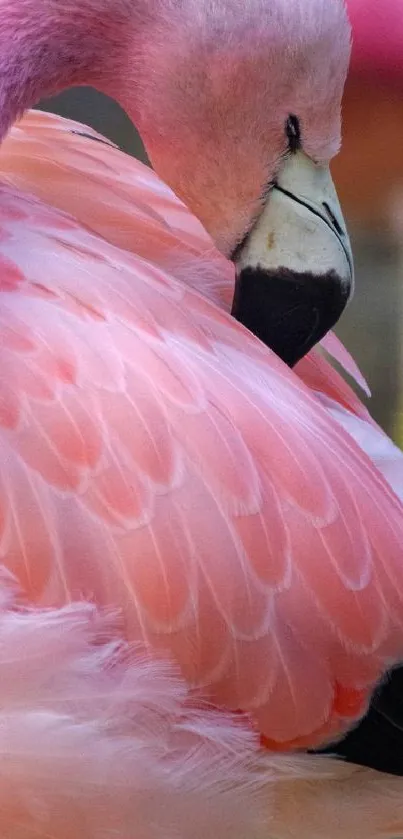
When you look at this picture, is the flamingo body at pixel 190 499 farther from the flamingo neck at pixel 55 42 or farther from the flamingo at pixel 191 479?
the flamingo neck at pixel 55 42

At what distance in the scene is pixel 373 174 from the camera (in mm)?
1823

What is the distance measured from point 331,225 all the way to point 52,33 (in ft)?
0.97

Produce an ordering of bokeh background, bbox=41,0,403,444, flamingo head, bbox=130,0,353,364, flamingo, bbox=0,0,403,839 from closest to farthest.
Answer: flamingo, bbox=0,0,403,839
flamingo head, bbox=130,0,353,364
bokeh background, bbox=41,0,403,444

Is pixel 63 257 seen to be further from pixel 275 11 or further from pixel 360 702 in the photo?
pixel 360 702

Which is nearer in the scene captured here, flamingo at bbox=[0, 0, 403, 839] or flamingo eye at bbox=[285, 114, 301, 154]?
flamingo at bbox=[0, 0, 403, 839]

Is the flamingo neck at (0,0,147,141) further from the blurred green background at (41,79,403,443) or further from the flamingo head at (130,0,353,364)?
the blurred green background at (41,79,403,443)

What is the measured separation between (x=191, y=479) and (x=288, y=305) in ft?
0.84

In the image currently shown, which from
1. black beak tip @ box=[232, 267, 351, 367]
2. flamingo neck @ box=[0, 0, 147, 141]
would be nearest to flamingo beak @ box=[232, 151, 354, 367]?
black beak tip @ box=[232, 267, 351, 367]

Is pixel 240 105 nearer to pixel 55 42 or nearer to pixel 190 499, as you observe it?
pixel 55 42

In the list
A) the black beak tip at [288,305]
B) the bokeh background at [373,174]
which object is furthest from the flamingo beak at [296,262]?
the bokeh background at [373,174]

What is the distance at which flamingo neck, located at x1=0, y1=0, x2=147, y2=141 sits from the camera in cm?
91

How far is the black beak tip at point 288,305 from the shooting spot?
3.13ft

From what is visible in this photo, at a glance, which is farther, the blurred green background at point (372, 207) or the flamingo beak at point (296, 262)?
the blurred green background at point (372, 207)

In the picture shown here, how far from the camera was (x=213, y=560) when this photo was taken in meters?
0.77
